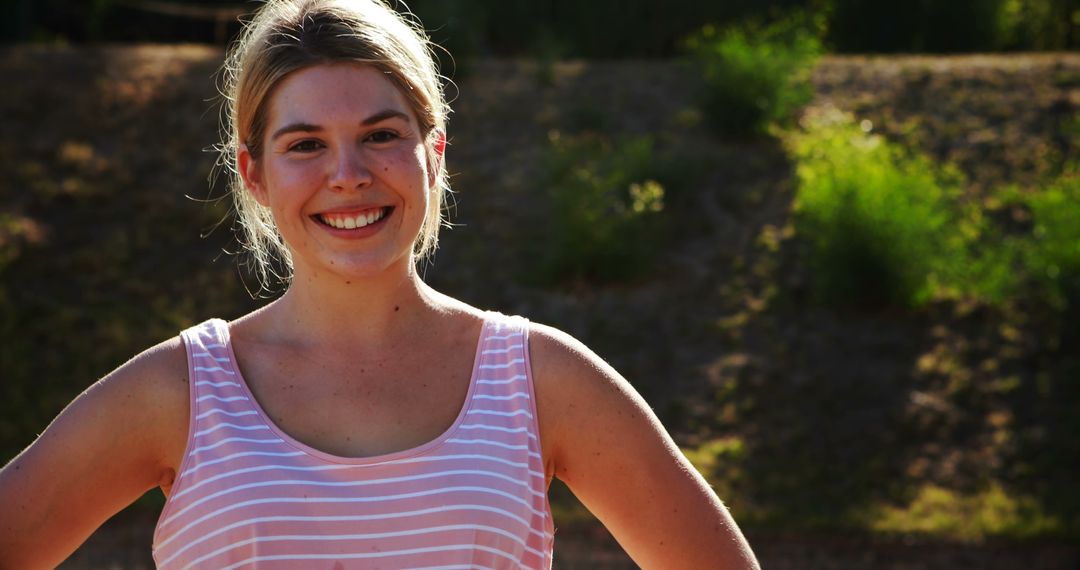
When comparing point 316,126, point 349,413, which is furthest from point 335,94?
point 349,413

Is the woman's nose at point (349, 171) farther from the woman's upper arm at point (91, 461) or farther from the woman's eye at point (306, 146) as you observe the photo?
the woman's upper arm at point (91, 461)

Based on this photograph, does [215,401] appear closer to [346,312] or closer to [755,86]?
[346,312]

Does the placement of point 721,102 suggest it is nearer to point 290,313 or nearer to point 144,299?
point 144,299

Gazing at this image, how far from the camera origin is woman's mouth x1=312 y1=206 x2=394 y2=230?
186cm

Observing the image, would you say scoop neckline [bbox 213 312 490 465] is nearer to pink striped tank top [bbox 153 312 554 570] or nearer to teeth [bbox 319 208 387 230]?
pink striped tank top [bbox 153 312 554 570]

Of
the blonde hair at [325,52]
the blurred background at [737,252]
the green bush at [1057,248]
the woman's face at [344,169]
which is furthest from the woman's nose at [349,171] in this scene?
the green bush at [1057,248]

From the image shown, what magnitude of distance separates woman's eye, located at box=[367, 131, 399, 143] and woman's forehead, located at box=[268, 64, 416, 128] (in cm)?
4

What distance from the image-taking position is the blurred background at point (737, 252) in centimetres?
724

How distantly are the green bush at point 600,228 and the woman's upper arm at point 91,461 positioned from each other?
24.0ft

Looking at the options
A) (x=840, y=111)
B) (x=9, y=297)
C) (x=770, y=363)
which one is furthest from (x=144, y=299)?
(x=840, y=111)

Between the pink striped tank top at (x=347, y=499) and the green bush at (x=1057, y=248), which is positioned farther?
the green bush at (x=1057, y=248)

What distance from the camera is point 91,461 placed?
179 cm

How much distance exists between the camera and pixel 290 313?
195cm

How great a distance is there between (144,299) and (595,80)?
4888 millimetres
